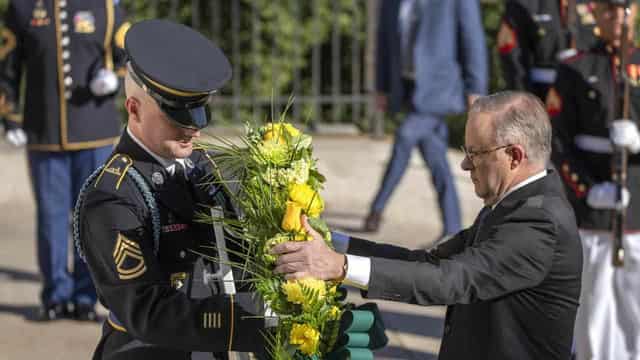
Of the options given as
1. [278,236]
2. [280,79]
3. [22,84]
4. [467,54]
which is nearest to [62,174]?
[22,84]

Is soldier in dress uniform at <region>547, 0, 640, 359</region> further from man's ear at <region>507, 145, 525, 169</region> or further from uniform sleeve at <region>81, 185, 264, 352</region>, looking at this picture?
uniform sleeve at <region>81, 185, 264, 352</region>

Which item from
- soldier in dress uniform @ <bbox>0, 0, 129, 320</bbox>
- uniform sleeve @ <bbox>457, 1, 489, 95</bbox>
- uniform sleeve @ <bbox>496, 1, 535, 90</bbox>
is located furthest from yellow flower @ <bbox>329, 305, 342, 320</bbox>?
uniform sleeve @ <bbox>457, 1, 489, 95</bbox>

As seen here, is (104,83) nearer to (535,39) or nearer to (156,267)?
(535,39)

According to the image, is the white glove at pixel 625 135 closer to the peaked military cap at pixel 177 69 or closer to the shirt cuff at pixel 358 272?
the peaked military cap at pixel 177 69

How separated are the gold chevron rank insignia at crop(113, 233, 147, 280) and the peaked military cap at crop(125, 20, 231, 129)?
34cm

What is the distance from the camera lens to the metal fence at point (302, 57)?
33.8ft

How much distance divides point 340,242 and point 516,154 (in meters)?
0.58

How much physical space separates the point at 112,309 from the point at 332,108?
774cm

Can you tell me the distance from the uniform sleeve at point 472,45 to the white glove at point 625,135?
8.08 feet

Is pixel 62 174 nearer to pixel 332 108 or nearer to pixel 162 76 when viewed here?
pixel 162 76

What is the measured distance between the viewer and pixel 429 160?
7312mm

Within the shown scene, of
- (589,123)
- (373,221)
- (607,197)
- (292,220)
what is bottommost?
(373,221)

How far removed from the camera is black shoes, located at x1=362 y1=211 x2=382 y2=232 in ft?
25.1

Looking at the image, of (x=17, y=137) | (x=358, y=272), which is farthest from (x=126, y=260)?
(x=17, y=137)
